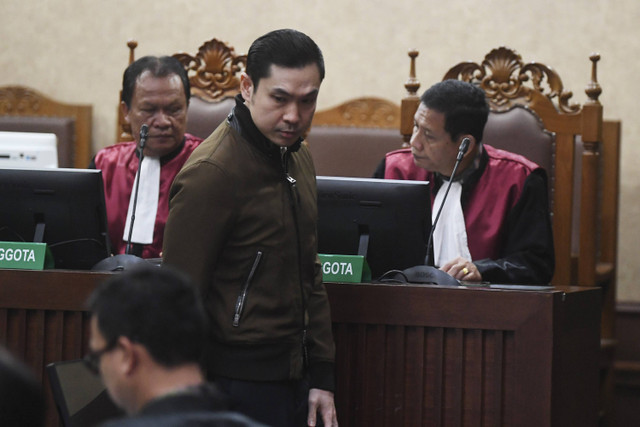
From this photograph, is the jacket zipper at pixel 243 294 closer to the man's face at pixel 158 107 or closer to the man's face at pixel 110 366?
the man's face at pixel 110 366

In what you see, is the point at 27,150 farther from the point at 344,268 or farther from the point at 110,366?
the point at 110,366

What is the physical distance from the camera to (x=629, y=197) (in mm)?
4523

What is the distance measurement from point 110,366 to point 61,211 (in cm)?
143

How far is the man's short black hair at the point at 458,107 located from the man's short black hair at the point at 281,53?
109 centimetres

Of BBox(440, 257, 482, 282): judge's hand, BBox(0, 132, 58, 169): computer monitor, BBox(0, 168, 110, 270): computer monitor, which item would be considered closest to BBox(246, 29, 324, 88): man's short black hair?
BBox(0, 168, 110, 270): computer monitor

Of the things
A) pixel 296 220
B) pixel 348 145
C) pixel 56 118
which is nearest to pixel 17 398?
pixel 296 220

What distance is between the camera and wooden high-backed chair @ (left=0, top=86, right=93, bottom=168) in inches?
185

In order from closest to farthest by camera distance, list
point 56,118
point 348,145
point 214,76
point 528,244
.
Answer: point 528,244, point 214,76, point 348,145, point 56,118

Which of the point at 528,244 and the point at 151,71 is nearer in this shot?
the point at 528,244

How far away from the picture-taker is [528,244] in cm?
314

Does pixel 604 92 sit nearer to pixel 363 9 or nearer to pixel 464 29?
pixel 464 29

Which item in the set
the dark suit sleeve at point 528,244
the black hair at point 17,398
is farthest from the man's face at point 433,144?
the black hair at point 17,398

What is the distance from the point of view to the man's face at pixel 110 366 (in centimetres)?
131

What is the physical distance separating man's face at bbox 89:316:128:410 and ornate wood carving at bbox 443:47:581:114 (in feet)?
8.71
